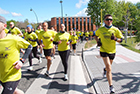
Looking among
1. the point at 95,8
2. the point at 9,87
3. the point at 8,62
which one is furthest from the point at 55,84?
the point at 95,8

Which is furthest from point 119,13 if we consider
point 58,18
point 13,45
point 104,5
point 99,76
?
point 58,18

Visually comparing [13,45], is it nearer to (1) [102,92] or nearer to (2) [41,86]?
(2) [41,86]

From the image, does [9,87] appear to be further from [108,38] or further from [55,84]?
[108,38]

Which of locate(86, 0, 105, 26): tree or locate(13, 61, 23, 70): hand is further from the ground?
locate(86, 0, 105, 26): tree

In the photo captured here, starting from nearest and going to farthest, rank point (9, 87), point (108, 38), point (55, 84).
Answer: point (9, 87) < point (108, 38) < point (55, 84)

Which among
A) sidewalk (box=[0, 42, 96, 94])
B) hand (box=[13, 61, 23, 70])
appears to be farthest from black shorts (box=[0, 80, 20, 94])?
sidewalk (box=[0, 42, 96, 94])

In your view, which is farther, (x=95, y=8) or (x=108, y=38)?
(x=95, y=8)

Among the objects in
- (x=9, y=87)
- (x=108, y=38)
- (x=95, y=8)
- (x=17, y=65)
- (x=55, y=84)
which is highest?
(x=95, y=8)

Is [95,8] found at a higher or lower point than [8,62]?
higher

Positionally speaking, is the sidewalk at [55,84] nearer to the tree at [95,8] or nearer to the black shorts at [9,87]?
the black shorts at [9,87]

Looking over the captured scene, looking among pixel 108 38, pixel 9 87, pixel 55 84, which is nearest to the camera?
pixel 9 87

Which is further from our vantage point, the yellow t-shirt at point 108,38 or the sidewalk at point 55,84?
the sidewalk at point 55,84

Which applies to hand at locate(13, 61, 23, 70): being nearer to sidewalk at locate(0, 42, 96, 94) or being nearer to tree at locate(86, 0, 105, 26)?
sidewalk at locate(0, 42, 96, 94)

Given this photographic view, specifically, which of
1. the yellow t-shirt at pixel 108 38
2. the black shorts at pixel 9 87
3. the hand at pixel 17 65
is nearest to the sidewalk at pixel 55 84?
the yellow t-shirt at pixel 108 38
